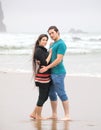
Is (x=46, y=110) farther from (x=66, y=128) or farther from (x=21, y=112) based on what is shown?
(x=66, y=128)

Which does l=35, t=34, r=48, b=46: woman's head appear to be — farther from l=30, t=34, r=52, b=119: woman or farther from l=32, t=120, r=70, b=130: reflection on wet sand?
l=32, t=120, r=70, b=130: reflection on wet sand

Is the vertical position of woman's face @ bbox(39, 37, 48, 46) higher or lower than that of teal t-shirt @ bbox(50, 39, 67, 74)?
higher

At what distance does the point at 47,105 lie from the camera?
823 centimetres

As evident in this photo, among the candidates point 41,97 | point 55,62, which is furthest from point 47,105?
point 55,62

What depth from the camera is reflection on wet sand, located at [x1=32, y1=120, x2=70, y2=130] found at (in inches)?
247

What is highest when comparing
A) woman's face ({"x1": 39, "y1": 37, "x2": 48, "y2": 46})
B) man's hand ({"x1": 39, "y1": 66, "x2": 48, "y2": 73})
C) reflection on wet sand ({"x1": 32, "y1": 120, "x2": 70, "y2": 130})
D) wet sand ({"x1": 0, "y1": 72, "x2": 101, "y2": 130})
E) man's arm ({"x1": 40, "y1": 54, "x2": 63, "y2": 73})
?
woman's face ({"x1": 39, "y1": 37, "x2": 48, "y2": 46})

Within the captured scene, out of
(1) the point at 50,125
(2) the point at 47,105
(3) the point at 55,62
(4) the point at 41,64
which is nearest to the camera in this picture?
(1) the point at 50,125

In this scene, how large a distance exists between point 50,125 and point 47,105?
5.76ft

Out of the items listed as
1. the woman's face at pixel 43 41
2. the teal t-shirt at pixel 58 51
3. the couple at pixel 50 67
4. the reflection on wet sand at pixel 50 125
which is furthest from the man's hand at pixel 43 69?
the reflection on wet sand at pixel 50 125

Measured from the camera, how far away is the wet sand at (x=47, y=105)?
6484 mm

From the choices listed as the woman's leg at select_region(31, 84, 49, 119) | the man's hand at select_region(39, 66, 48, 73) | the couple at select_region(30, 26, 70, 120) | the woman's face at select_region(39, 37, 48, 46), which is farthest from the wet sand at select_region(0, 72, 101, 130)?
the woman's face at select_region(39, 37, 48, 46)

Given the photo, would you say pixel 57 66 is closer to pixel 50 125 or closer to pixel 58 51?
pixel 58 51

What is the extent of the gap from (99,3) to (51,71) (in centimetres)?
8892

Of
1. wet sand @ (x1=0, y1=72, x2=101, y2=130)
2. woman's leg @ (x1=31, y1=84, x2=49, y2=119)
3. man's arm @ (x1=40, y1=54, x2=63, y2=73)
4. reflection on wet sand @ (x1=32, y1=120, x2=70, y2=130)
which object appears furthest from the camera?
woman's leg @ (x1=31, y1=84, x2=49, y2=119)
